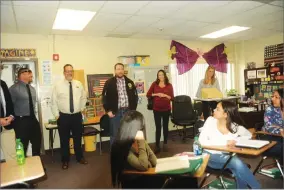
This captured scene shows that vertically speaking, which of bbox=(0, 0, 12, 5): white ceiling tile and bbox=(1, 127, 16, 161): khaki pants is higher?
bbox=(0, 0, 12, 5): white ceiling tile

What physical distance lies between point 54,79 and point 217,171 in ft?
12.0

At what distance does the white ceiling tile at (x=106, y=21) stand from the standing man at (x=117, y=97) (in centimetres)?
75

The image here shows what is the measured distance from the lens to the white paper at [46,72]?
15.3ft

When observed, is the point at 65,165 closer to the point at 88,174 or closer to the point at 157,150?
the point at 88,174

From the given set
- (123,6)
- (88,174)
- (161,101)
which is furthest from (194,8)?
(88,174)

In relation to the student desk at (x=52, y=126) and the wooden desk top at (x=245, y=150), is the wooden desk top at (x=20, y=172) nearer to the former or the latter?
the wooden desk top at (x=245, y=150)

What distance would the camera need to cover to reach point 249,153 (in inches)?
77.6

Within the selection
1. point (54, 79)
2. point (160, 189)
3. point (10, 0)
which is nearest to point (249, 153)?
point (160, 189)

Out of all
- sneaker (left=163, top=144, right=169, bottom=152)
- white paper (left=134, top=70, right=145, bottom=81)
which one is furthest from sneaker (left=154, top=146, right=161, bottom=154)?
white paper (left=134, top=70, right=145, bottom=81)

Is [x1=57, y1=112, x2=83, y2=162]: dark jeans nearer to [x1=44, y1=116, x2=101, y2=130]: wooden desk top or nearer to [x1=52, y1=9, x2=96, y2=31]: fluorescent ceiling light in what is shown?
[x1=44, y1=116, x2=101, y2=130]: wooden desk top

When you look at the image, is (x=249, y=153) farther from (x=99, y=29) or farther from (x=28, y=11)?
(x=99, y=29)

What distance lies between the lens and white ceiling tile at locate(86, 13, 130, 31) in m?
3.70

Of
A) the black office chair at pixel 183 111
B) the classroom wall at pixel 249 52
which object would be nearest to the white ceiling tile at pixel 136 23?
the black office chair at pixel 183 111

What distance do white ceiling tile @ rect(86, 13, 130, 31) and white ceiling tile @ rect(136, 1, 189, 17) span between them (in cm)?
36
